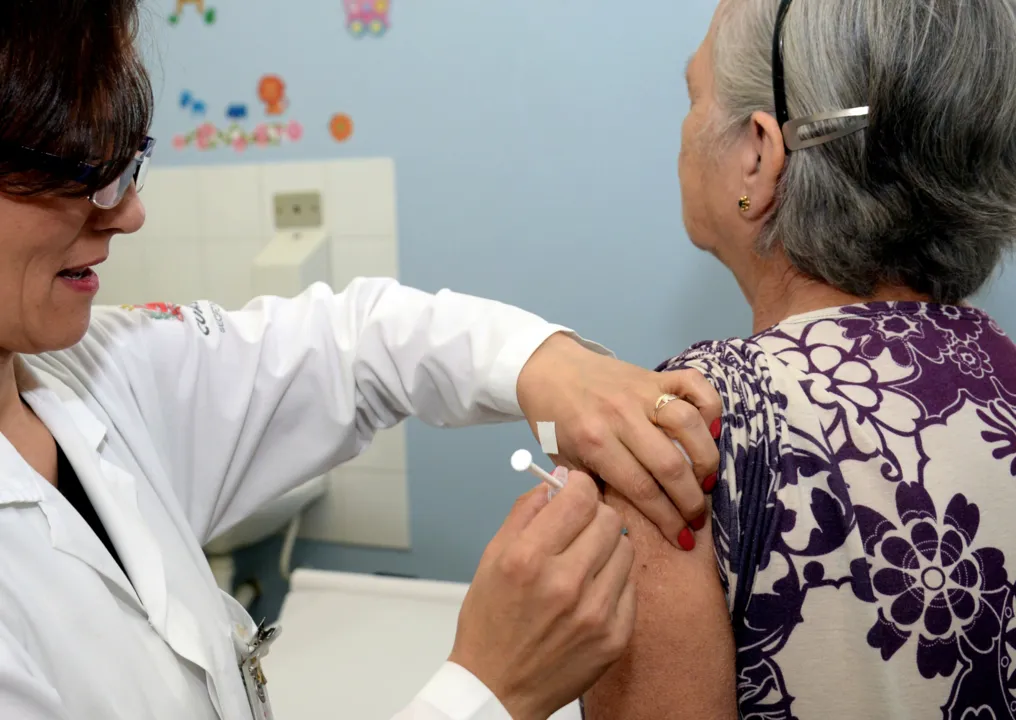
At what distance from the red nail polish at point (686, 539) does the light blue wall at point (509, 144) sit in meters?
1.05

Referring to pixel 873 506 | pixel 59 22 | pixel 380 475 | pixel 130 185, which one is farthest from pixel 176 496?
pixel 380 475

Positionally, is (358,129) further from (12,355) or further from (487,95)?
(12,355)

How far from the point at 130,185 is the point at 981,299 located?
157cm

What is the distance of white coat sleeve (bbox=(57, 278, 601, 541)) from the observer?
0.98 m

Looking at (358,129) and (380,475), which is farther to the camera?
(380,475)

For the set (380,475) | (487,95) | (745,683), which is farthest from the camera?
(380,475)

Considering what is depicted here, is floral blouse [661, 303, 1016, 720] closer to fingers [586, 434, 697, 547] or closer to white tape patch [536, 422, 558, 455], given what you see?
fingers [586, 434, 697, 547]

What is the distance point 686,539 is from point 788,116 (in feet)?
1.49

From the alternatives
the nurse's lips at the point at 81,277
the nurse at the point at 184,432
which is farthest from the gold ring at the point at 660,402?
the nurse's lips at the point at 81,277

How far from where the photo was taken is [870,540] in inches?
27.3

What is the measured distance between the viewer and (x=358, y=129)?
1.88 meters

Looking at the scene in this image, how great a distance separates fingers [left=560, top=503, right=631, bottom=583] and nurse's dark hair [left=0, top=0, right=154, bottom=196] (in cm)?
54

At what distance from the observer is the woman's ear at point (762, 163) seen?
0.83 meters

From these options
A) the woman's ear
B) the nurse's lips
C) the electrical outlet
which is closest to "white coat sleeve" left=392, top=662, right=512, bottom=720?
the nurse's lips
